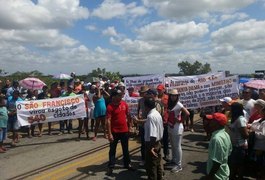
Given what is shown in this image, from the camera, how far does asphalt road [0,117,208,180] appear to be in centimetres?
751

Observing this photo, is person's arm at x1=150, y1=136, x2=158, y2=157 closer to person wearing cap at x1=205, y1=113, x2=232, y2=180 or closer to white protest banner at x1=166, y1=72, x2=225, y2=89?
person wearing cap at x1=205, y1=113, x2=232, y2=180

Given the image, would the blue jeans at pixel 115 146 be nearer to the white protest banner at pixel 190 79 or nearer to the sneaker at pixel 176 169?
the sneaker at pixel 176 169

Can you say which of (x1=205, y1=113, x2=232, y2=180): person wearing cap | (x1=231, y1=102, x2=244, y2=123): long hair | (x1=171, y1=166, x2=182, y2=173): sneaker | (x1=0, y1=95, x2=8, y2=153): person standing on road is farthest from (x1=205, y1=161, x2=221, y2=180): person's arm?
(x1=0, y1=95, x2=8, y2=153): person standing on road

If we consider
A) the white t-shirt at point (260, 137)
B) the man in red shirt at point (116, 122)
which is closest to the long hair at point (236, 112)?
the white t-shirt at point (260, 137)

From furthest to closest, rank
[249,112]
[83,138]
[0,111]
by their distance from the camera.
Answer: [83,138] → [0,111] → [249,112]

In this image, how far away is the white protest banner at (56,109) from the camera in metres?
11.5

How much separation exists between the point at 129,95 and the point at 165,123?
145 inches

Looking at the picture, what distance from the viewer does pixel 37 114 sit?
11523mm

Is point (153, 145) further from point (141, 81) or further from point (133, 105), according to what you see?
point (141, 81)

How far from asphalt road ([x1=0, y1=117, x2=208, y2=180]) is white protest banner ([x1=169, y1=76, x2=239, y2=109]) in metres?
1.24

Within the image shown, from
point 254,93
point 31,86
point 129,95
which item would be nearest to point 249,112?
point 254,93

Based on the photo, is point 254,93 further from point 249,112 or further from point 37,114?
point 37,114

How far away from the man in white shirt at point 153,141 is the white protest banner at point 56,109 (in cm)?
570

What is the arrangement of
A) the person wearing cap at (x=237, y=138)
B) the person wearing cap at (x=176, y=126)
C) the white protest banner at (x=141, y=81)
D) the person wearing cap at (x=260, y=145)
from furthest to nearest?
the white protest banner at (x=141, y=81) < the person wearing cap at (x=176, y=126) < the person wearing cap at (x=260, y=145) < the person wearing cap at (x=237, y=138)
